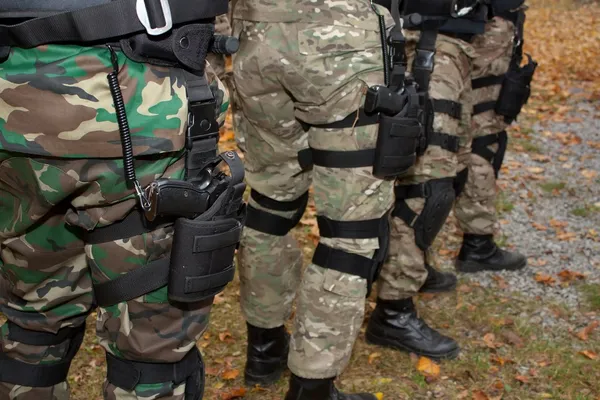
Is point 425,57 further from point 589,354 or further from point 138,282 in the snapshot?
point 138,282

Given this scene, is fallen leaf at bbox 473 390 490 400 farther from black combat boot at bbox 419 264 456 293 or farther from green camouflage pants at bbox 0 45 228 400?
green camouflage pants at bbox 0 45 228 400

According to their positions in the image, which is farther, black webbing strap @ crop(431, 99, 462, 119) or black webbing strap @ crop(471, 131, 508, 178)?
black webbing strap @ crop(471, 131, 508, 178)

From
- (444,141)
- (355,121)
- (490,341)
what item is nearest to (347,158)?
(355,121)

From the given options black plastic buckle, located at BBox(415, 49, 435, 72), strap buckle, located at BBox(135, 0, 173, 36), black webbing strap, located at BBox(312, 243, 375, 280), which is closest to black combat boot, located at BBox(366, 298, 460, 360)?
black webbing strap, located at BBox(312, 243, 375, 280)

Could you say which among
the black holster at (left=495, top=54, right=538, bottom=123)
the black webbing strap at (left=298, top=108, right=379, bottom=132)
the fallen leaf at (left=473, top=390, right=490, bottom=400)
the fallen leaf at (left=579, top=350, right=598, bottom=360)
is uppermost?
the black webbing strap at (left=298, top=108, right=379, bottom=132)

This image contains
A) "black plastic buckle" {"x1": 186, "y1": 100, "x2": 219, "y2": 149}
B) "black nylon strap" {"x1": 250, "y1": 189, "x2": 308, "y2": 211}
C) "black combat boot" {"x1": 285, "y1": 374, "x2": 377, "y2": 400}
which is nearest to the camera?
"black plastic buckle" {"x1": 186, "y1": 100, "x2": 219, "y2": 149}

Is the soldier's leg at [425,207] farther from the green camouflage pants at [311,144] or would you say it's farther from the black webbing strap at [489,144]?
the black webbing strap at [489,144]

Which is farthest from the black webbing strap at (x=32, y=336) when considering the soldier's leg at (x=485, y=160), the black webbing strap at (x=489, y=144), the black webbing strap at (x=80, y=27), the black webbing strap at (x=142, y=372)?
the black webbing strap at (x=489, y=144)

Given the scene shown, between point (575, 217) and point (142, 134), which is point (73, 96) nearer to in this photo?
point (142, 134)

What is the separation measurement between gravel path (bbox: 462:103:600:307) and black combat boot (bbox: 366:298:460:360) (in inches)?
36.1

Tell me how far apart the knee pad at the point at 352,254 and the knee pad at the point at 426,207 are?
756 millimetres

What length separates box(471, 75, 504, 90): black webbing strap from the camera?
4285 mm

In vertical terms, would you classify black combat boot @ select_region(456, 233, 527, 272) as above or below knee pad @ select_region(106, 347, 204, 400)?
below

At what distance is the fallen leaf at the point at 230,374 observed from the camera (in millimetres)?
3436
